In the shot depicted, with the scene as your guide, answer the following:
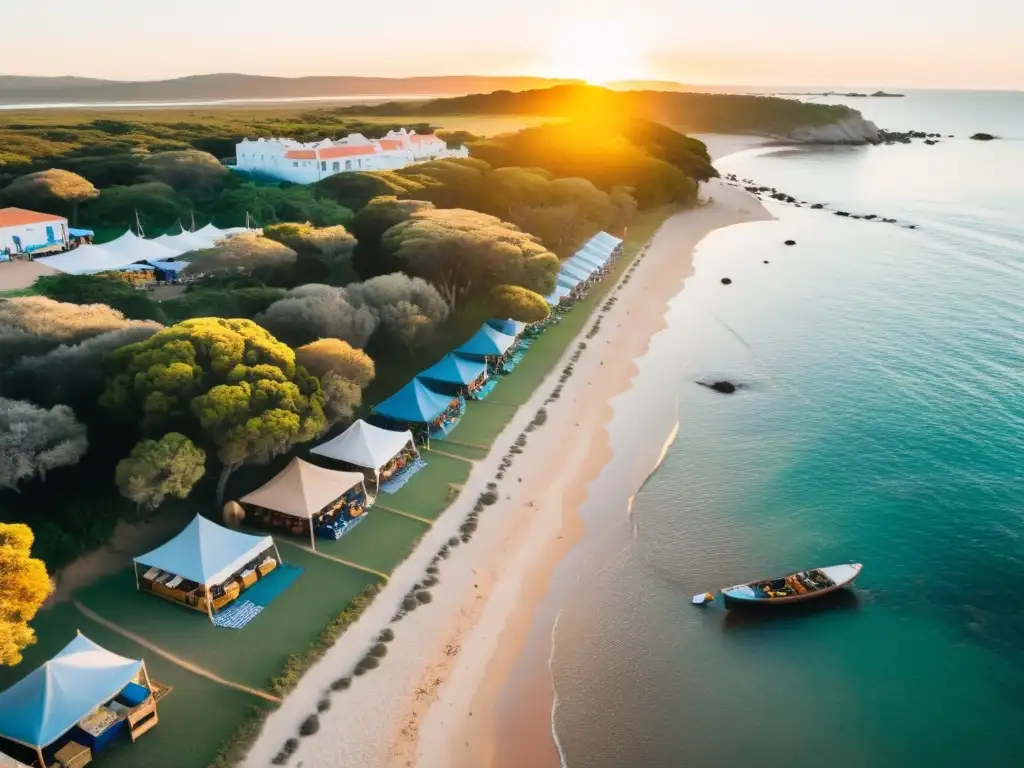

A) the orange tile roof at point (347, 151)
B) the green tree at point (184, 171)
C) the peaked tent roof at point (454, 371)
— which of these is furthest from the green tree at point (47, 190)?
the peaked tent roof at point (454, 371)

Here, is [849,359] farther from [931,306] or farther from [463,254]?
[463,254]

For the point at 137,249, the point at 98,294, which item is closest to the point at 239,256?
the point at 98,294

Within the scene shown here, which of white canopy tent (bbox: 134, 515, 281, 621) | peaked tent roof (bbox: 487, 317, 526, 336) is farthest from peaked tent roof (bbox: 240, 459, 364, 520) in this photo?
peaked tent roof (bbox: 487, 317, 526, 336)

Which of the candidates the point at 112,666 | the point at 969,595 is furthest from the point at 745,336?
the point at 112,666

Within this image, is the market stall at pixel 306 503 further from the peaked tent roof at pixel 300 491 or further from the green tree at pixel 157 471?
the green tree at pixel 157 471

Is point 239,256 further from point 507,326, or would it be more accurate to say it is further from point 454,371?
point 507,326
